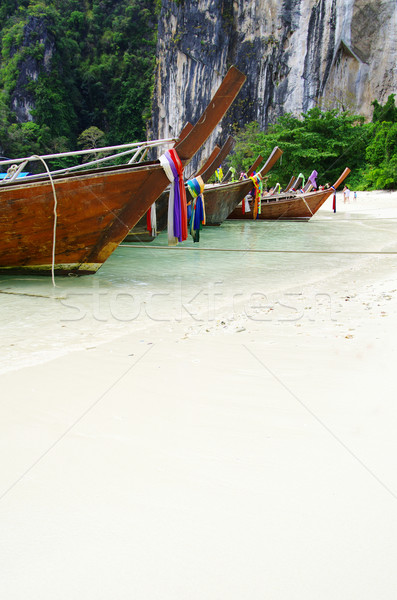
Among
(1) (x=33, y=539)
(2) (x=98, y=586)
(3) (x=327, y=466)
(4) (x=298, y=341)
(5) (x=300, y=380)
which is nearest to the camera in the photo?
(2) (x=98, y=586)

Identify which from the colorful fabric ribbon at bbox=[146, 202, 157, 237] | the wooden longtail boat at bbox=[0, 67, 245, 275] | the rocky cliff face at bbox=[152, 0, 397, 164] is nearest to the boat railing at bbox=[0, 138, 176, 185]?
the wooden longtail boat at bbox=[0, 67, 245, 275]

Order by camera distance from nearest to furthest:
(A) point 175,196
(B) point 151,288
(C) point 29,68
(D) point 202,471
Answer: (D) point 202,471 < (B) point 151,288 < (A) point 175,196 < (C) point 29,68

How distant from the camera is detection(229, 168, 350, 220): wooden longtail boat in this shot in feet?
41.6

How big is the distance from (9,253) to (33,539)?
3.94 meters

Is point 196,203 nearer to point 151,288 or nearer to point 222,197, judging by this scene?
point 222,197

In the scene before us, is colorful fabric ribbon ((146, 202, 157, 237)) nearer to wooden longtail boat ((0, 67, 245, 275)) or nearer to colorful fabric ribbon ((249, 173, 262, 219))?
wooden longtail boat ((0, 67, 245, 275))

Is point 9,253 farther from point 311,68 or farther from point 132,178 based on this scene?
point 311,68

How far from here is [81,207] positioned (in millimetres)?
4543

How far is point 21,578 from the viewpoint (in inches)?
44.6

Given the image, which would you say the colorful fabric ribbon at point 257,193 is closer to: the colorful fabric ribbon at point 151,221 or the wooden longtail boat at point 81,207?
the colorful fabric ribbon at point 151,221

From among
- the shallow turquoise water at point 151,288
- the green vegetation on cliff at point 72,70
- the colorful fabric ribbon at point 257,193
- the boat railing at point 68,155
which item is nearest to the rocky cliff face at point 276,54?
the green vegetation on cliff at point 72,70

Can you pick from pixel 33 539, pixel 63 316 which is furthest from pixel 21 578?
pixel 63 316

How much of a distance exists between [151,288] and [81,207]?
993mm

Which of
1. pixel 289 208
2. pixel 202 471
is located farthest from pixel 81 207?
pixel 289 208
